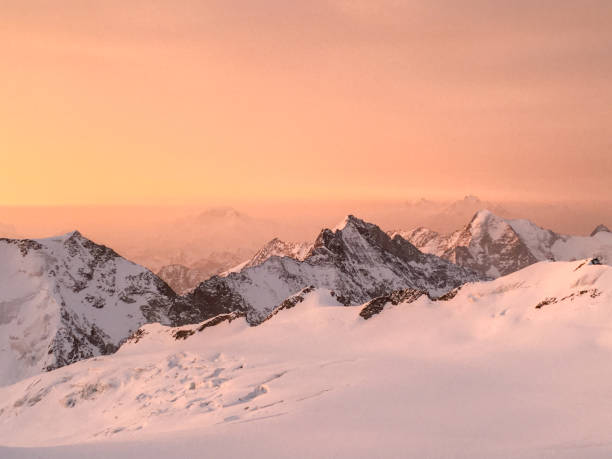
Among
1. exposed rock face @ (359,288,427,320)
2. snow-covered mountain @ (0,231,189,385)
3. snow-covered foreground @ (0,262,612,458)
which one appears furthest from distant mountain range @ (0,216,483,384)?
exposed rock face @ (359,288,427,320)

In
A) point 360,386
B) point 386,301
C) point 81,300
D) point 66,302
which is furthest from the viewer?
point 81,300

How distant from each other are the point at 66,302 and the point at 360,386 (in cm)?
13880

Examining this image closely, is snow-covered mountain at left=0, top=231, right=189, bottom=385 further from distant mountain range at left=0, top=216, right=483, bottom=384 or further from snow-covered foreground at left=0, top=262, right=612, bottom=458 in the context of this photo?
snow-covered foreground at left=0, top=262, right=612, bottom=458

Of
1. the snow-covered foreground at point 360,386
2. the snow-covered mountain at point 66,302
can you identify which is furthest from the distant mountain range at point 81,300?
the snow-covered foreground at point 360,386

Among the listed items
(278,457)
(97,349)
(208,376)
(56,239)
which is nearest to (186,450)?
(278,457)

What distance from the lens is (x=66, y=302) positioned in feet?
483

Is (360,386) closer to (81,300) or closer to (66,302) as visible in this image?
(66,302)

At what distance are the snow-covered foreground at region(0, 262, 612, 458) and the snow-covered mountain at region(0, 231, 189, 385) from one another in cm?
7390

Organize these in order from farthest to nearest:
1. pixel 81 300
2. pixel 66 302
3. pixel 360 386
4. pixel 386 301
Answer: pixel 81 300 < pixel 66 302 < pixel 386 301 < pixel 360 386

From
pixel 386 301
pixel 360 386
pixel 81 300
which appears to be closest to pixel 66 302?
pixel 81 300

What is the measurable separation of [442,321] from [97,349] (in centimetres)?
11568

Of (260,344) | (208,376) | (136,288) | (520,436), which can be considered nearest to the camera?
(520,436)

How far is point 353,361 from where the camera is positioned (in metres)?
37.8

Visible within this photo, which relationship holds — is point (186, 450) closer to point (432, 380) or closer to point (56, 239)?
point (432, 380)
